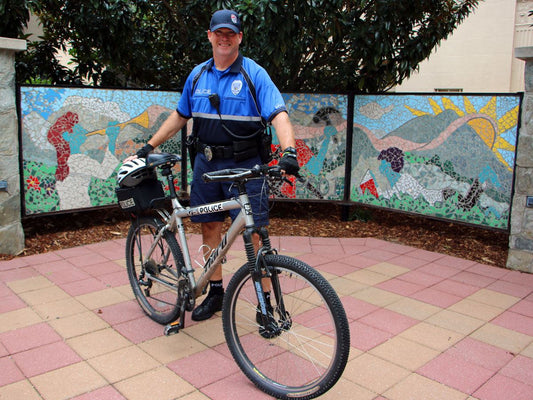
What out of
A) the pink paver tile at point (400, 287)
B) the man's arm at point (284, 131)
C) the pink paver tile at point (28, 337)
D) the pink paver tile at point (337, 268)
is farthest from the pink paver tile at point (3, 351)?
the pink paver tile at point (400, 287)

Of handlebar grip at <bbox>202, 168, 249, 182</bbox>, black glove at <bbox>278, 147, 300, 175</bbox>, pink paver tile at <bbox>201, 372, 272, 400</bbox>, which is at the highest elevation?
black glove at <bbox>278, 147, 300, 175</bbox>

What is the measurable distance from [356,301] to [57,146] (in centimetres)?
362

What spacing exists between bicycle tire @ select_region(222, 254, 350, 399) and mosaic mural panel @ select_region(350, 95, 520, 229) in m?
2.89

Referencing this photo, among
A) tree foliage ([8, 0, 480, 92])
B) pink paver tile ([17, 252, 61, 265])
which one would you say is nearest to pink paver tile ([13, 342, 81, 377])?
pink paver tile ([17, 252, 61, 265])

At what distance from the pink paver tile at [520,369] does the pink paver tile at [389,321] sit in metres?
0.71

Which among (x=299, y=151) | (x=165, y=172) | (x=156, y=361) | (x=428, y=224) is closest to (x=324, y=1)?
(x=299, y=151)

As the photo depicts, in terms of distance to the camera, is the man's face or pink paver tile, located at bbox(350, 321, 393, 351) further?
pink paver tile, located at bbox(350, 321, 393, 351)

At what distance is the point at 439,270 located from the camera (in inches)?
197

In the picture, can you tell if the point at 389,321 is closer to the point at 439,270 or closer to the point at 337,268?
the point at 337,268

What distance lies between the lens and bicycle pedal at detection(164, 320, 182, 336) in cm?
335

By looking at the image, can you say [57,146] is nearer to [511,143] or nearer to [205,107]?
[205,107]

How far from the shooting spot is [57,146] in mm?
5625

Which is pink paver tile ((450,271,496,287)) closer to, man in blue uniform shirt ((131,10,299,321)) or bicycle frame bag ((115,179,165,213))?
man in blue uniform shirt ((131,10,299,321))

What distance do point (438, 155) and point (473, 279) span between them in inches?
64.2
